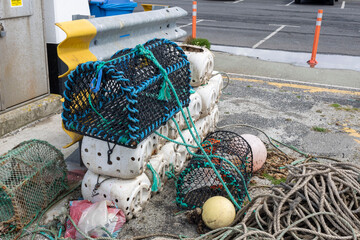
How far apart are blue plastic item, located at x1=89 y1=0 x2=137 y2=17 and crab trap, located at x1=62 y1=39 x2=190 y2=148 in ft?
8.75

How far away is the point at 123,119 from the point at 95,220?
2.81 ft

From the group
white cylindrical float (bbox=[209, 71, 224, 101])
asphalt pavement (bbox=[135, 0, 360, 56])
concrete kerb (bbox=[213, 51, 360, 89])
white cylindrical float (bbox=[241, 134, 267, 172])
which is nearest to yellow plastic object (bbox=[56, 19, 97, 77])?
white cylindrical float (bbox=[209, 71, 224, 101])

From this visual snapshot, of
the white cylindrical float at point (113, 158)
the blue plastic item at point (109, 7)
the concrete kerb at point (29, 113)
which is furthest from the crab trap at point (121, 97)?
the blue plastic item at point (109, 7)

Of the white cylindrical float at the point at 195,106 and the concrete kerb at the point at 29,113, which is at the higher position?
the white cylindrical float at the point at 195,106

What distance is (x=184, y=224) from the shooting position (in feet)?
11.8

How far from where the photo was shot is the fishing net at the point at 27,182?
3327mm

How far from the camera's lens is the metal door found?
4.84 metres

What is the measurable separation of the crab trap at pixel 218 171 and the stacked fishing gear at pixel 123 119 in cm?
31

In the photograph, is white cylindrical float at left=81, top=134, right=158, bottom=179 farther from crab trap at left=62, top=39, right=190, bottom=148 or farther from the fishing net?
the fishing net

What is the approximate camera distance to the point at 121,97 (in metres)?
3.63

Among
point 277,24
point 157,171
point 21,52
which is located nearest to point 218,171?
point 157,171

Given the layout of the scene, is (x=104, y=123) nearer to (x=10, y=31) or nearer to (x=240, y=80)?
(x=10, y=31)

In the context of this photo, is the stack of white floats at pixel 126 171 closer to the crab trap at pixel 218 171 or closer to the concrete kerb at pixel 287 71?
the crab trap at pixel 218 171

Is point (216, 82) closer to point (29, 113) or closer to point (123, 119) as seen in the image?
point (123, 119)
